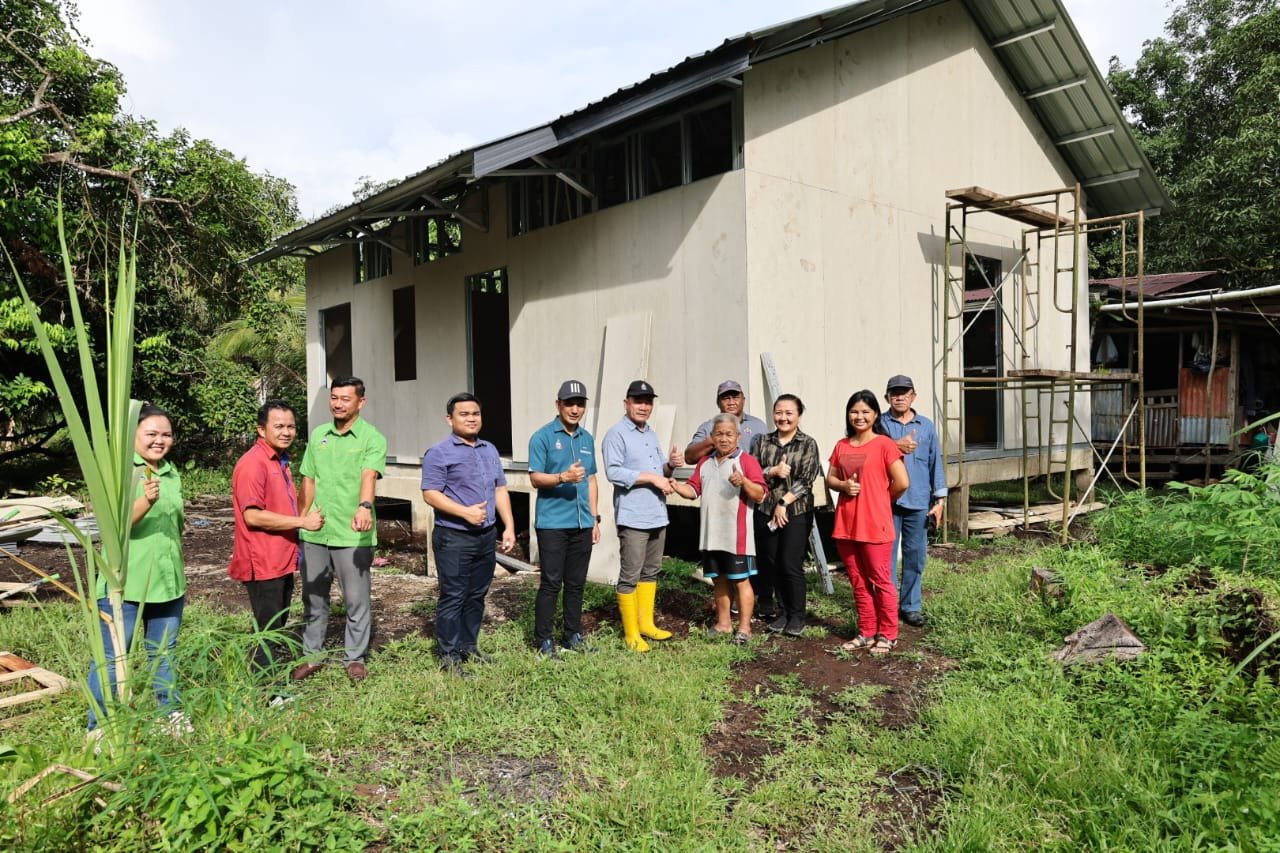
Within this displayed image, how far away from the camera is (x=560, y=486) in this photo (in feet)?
16.6

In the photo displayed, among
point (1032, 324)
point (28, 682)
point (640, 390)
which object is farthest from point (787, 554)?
point (1032, 324)

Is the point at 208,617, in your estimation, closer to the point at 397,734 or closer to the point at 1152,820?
the point at 397,734

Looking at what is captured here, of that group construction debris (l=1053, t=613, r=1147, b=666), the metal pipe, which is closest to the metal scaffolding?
the metal pipe

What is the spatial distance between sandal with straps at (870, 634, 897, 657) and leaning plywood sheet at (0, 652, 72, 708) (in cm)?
473

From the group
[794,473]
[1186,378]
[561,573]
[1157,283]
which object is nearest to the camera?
[561,573]

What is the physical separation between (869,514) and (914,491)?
0.96m

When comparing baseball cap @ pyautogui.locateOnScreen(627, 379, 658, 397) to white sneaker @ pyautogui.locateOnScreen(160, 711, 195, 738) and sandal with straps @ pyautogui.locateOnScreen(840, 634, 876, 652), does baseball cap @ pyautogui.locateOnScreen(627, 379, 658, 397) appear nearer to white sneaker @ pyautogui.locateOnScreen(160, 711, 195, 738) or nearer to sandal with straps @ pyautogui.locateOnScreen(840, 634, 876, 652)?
sandal with straps @ pyautogui.locateOnScreen(840, 634, 876, 652)

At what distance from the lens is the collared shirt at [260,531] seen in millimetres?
4250

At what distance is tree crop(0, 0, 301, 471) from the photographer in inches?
420

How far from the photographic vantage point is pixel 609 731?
3.88m

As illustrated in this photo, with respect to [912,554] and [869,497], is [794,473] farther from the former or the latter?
[912,554]

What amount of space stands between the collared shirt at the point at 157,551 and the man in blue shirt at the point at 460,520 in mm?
1319

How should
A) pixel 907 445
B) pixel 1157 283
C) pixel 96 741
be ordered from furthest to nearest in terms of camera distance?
1. pixel 1157 283
2. pixel 907 445
3. pixel 96 741

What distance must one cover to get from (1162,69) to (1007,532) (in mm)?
14797
